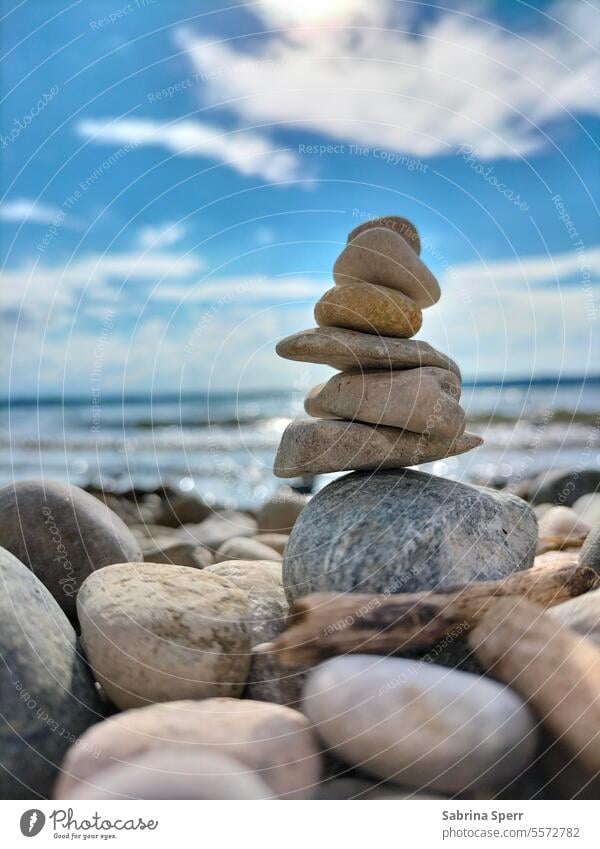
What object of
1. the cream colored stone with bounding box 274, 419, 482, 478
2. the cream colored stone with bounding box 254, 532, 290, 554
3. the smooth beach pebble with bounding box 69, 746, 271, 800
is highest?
the cream colored stone with bounding box 274, 419, 482, 478

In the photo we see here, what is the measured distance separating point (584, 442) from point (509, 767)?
47.0 feet

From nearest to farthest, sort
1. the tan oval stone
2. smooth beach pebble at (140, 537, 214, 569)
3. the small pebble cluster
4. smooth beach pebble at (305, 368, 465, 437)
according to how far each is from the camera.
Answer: the small pebble cluster
smooth beach pebble at (305, 368, 465, 437)
the tan oval stone
smooth beach pebble at (140, 537, 214, 569)

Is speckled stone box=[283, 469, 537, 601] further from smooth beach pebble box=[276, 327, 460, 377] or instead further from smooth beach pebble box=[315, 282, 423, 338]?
smooth beach pebble box=[315, 282, 423, 338]

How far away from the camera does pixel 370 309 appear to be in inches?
169

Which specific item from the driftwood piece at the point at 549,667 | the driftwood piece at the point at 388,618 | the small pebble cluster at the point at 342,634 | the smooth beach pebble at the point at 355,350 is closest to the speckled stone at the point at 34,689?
the small pebble cluster at the point at 342,634

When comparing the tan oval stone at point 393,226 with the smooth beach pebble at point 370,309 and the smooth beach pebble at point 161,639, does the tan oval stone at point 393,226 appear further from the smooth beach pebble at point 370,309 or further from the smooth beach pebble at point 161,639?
the smooth beach pebble at point 161,639

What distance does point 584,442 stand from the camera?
1622 centimetres

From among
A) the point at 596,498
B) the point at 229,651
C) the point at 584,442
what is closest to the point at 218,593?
the point at 229,651

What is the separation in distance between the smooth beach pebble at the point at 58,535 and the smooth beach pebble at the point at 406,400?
1624 mm

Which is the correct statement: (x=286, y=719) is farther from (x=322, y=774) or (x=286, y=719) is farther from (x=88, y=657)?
(x=88, y=657)

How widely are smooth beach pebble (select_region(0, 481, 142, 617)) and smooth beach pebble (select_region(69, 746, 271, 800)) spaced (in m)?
1.68

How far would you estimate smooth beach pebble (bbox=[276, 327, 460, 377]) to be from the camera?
4.25m

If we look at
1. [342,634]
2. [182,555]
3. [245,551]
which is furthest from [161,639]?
[245,551]

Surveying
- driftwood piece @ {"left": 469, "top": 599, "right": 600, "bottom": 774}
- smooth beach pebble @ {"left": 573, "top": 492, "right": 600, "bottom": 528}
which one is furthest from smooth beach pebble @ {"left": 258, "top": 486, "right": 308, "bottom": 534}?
driftwood piece @ {"left": 469, "top": 599, "right": 600, "bottom": 774}
